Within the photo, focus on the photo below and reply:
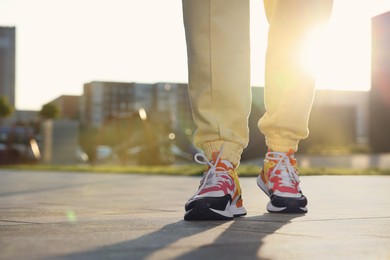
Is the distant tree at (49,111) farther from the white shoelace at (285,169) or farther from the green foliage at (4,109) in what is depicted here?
the white shoelace at (285,169)

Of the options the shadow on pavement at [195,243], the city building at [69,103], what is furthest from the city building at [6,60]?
the shadow on pavement at [195,243]

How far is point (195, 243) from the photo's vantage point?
1386mm

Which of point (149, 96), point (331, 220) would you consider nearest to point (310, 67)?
point (331, 220)

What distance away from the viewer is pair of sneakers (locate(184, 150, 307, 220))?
196 centimetres

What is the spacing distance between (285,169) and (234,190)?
281 mm

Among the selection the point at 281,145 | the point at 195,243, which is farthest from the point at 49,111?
the point at 195,243

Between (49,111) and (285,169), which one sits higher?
(49,111)

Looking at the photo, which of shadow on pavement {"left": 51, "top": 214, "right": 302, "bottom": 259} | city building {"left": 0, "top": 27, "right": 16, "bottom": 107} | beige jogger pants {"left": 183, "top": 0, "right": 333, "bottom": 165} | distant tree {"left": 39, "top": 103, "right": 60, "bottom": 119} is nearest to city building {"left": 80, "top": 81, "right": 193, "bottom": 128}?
city building {"left": 0, "top": 27, "right": 16, "bottom": 107}

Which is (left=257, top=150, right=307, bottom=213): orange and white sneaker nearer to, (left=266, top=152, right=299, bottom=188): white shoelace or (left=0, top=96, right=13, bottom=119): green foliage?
(left=266, top=152, right=299, bottom=188): white shoelace

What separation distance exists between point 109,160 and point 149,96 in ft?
190

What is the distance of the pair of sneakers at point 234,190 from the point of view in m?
1.96

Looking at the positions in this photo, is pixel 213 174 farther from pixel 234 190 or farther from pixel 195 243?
pixel 195 243

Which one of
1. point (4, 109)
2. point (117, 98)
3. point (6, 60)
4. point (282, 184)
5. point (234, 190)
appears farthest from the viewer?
point (117, 98)

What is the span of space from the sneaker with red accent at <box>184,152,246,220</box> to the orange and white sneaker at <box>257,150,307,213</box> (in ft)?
0.51
